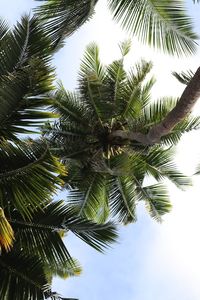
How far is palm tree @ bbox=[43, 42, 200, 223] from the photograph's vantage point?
13680 mm

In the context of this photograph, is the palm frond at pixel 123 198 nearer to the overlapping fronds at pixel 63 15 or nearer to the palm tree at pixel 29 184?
the palm tree at pixel 29 184

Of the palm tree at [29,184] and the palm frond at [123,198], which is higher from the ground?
the palm frond at [123,198]

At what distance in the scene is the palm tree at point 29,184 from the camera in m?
6.93

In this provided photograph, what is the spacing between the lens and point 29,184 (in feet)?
22.8

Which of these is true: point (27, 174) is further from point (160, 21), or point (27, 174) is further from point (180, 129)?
point (180, 129)

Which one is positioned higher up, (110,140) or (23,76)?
(110,140)

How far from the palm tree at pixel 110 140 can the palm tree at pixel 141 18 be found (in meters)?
2.62

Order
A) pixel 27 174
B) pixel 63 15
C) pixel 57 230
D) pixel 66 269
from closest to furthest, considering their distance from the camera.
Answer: pixel 27 174
pixel 57 230
pixel 66 269
pixel 63 15

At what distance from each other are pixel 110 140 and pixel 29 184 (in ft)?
22.6

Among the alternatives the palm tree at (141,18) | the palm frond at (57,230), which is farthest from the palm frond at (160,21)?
the palm frond at (57,230)

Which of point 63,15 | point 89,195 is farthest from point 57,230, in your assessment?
point 89,195

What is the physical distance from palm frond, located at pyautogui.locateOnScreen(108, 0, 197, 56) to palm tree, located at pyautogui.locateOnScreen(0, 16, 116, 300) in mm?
3052

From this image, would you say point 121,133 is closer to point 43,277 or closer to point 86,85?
point 86,85

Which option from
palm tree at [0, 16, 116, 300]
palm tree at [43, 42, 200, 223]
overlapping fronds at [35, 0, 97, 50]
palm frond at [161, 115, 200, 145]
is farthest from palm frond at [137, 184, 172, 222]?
overlapping fronds at [35, 0, 97, 50]
